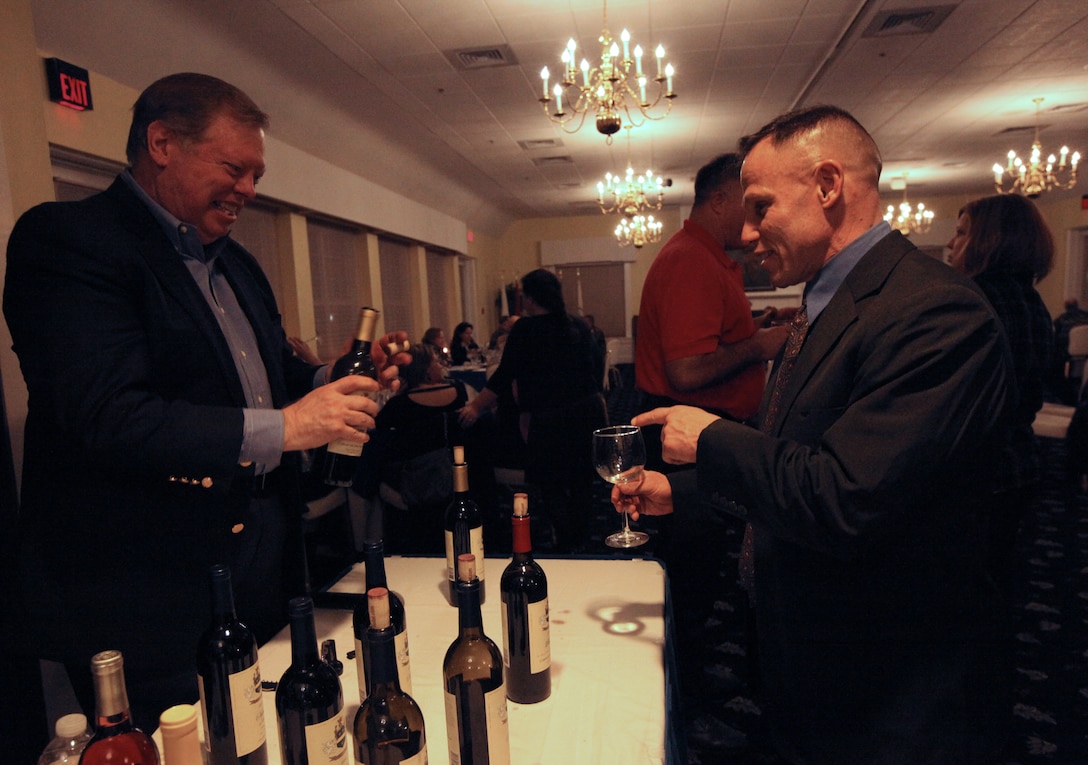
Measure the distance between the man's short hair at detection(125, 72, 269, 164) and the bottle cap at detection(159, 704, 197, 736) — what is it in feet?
3.64

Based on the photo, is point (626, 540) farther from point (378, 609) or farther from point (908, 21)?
point (908, 21)

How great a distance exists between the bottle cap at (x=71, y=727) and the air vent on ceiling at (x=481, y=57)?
5.16 meters

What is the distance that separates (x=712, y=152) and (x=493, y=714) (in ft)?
30.0

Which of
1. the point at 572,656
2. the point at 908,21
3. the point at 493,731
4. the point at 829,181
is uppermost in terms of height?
the point at 908,21

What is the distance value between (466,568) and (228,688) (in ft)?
1.16

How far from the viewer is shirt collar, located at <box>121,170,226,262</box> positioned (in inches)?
53.6

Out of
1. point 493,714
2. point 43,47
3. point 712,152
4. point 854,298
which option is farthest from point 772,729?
point 712,152

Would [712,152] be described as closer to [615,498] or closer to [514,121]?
[514,121]

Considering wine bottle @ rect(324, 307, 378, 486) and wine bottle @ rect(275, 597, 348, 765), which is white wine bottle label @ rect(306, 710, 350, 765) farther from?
wine bottle @ rect(324, 307, 378, 486)

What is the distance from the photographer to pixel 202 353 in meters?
1.32

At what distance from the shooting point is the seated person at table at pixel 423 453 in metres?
3.25

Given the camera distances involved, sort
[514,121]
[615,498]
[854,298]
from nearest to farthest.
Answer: [854,298] < [615,498] < [514,121]

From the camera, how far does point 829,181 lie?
121cm

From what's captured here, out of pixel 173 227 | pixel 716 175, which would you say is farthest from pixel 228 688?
pixel 716 175
